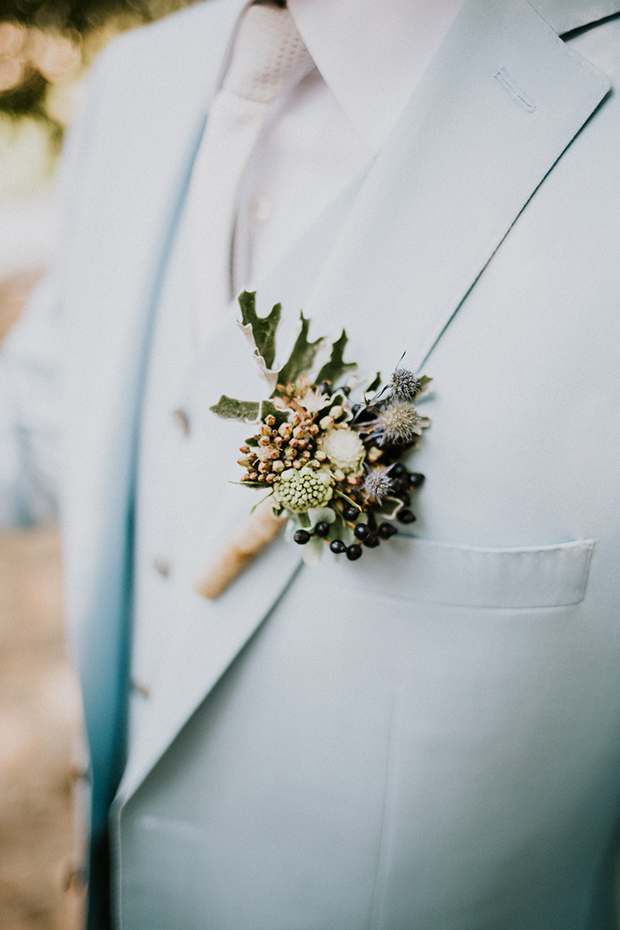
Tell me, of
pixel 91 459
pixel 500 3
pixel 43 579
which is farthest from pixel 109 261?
pixel 43 579

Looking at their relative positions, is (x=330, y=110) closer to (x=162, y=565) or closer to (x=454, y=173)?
(x=454, y=173)

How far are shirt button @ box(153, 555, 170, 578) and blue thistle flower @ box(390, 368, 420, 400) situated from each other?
0.45m

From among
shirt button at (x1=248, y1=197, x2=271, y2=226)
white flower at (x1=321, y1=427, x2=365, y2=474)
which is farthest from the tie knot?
white flower at (x1=321, y1=427, x2=365, y2=474)

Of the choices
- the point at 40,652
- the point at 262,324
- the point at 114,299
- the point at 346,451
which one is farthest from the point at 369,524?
the point at 40,652

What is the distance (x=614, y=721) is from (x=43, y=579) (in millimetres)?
2384

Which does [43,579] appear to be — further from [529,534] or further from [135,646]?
[529,534]

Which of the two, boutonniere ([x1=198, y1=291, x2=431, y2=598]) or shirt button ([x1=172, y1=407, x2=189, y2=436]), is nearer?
boutonniere ([x1=198, y1=291, x2=431, y2=598])

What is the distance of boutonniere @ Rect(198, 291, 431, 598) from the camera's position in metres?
0.48

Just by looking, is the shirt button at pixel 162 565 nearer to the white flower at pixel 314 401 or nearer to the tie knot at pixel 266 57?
the white flower at pixel 314 401

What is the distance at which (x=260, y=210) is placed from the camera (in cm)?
71

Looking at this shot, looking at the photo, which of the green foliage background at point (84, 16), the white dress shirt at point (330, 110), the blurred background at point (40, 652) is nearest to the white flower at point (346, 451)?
the white dress shirt at point (330, 110)

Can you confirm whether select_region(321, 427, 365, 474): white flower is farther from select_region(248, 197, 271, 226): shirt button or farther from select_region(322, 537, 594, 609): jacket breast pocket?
select_region(248, 197, 271, 226): shirt button

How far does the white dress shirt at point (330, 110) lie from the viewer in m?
0.55

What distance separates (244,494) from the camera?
0.59 m
